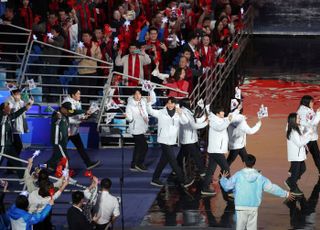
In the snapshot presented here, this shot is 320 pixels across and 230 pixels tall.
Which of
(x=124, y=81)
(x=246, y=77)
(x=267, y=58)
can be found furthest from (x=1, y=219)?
(x=267, y=58)

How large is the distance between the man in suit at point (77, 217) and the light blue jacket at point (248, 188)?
2175mm

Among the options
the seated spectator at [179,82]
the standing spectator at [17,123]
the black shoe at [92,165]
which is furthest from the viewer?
the seated spectator at [179,82]

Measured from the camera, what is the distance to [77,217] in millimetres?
16984

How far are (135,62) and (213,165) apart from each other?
5204 millimetres

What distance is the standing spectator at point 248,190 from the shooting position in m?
17.4

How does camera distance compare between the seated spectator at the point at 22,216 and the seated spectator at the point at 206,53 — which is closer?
the seated spectator at the point at 22,216

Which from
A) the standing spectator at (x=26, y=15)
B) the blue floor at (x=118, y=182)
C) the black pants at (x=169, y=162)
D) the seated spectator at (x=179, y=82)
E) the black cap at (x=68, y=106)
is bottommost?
the blue floor at (x=118, y=182)

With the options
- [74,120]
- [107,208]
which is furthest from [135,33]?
[107,208]

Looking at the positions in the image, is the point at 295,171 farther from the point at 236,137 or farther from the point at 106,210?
the point at 106,210

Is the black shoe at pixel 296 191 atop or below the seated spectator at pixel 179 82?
below

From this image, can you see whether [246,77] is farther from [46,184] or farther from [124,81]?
[46,184]

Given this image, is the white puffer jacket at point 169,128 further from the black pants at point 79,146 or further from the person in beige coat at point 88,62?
the person in beige coat at point 88,62

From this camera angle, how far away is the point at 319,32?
35875 mm

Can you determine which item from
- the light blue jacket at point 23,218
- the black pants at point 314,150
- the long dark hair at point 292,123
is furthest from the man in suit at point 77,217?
the black pants at point 314,150
